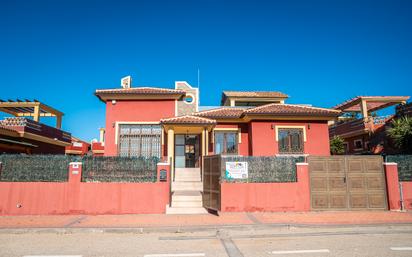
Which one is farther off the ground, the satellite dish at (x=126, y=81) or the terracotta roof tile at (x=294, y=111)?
the satellite dish at (x=126, y=81)

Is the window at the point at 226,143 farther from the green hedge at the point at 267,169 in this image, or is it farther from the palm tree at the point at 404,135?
the palm tree at the point at 404,135

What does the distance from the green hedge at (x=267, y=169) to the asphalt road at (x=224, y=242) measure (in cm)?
277

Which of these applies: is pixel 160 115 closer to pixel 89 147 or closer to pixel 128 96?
pixel 128 96

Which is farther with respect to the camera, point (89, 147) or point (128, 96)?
point (89, 147)

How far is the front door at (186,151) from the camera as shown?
17.8 metres

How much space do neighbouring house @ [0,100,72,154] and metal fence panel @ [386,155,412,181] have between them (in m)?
21.1

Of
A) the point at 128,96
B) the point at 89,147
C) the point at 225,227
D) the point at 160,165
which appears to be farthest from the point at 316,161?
the point at 89,147

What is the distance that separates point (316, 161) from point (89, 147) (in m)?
35.6

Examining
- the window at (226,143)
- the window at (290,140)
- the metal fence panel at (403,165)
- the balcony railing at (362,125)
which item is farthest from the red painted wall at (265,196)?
the balcony railing at (362,125)

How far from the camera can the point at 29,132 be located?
1916cm

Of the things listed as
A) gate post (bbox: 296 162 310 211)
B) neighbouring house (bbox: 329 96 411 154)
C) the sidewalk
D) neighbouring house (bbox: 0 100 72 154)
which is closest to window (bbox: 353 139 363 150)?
neighbouring house (bbox: 329 96 411 154)

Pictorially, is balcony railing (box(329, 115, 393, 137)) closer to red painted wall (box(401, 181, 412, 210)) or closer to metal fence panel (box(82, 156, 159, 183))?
red painted wall (box(401, 181, 412, 210))

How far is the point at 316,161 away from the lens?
10672mm

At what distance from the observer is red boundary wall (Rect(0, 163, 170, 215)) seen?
9.75 m
